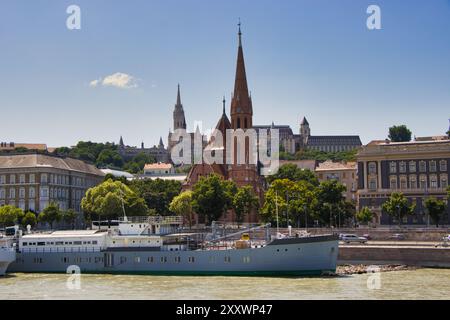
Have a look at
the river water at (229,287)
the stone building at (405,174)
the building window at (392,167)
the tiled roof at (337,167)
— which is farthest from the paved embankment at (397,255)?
the tiled roof at (337,167)

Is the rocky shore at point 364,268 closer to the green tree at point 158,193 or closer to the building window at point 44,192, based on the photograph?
the building window at point 44,192

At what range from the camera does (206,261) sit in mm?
48781

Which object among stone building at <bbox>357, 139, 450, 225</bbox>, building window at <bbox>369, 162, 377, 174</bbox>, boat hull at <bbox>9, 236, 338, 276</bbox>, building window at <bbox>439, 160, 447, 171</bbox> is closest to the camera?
boat hull at <bbox>9, 236, 338, 276</bbox>

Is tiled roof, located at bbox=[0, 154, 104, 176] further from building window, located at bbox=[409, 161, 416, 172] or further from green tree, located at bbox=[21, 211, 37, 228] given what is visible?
building window, located at bbox=[409, 161, 416, 172]

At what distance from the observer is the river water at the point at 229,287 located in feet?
117

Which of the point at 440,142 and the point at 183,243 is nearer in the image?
the point at 183,243

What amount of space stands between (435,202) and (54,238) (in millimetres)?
53203

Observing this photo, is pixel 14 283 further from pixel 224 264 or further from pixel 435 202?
pixel 435 202

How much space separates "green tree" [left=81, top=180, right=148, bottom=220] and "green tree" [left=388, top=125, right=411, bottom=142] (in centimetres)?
8267

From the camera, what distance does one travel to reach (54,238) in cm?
5394

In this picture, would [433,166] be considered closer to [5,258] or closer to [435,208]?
[435,208]

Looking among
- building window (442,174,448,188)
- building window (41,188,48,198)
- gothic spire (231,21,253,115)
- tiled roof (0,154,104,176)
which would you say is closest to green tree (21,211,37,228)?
building window (41,188,48,198)

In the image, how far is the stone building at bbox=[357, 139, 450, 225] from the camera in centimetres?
9481
